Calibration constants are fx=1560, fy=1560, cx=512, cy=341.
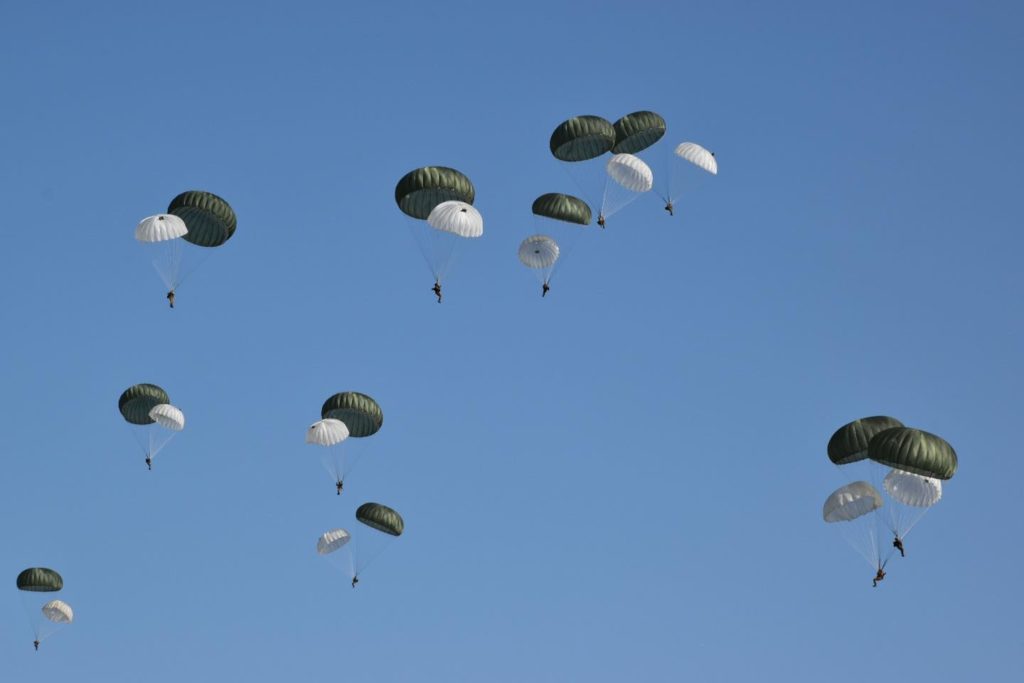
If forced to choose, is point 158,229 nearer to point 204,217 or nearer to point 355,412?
point 204,217

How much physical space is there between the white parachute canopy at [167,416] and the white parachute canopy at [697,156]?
2657cm

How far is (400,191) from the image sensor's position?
6656 centimetres

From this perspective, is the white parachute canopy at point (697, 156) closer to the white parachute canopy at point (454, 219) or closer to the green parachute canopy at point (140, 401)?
the white parachute canopy at point (454, 219)

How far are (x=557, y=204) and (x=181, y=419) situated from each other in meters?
20.8

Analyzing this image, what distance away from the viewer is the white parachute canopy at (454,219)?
6475 cm

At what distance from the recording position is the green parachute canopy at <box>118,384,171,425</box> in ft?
243

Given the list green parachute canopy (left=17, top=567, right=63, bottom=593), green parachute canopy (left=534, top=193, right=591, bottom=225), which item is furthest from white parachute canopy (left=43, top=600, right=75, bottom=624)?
green parachute canopy (left=534, top=193, right=591, bottom=225)

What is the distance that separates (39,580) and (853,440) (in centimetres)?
4177

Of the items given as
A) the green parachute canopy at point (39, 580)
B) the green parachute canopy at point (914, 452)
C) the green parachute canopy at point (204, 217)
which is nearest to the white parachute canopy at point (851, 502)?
the green parachute canopy at point (914, 452)

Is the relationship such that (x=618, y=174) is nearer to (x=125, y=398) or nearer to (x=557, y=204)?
(x=557, y=204)

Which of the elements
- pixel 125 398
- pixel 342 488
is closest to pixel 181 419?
pixel 125 398

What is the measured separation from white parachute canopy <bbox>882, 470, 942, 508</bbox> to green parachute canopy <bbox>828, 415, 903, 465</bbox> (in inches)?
63.2

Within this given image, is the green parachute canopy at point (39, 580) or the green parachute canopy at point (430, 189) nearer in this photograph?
the green parachute canopy at point (430, 189)

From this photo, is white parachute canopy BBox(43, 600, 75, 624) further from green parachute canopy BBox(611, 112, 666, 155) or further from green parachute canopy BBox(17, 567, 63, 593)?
green parachute canopy BBox(611, 112, 666, 155)
